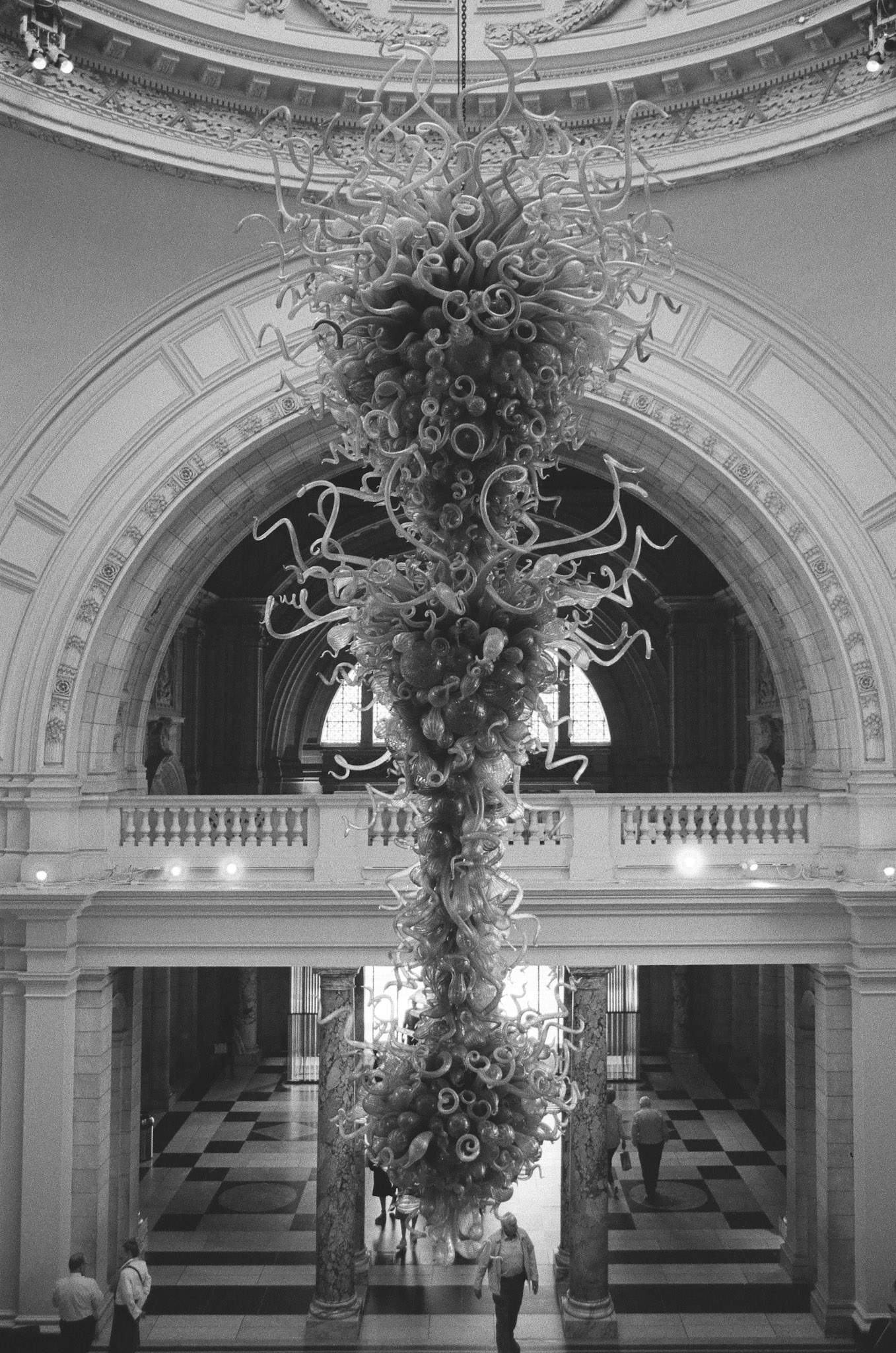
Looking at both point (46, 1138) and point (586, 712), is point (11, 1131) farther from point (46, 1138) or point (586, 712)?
point (586, 712)

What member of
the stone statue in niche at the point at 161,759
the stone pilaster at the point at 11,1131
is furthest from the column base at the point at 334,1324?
the stone statue in niche at the point at 161,759

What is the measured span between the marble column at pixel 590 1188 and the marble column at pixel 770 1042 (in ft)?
24.2

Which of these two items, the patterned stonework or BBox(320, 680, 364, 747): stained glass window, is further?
BBox(320, 680, 364, 747): stained glass window

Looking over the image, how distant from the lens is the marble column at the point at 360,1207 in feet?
39.2

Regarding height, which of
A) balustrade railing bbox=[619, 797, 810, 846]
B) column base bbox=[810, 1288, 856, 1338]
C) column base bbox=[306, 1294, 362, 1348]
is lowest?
column base bbox=[306, 1294, 362, 1348]

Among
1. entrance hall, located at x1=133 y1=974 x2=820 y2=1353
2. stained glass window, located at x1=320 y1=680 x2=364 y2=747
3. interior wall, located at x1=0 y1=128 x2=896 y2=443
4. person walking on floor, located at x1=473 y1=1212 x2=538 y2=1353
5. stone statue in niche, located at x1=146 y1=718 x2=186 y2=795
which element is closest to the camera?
person walking on floor, located at x1=473 y1=1212 x2=538 y2=1353

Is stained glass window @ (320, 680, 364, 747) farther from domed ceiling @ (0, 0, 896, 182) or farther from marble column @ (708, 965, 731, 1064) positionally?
domed ceiling @ (0, 0, 896, 182)

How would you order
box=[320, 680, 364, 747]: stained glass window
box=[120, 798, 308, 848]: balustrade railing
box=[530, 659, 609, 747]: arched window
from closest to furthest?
1. box=[120, 798, 308, 848]: balustrade railing
2. box=[530, 659, 609, 747]: arched window
3. box=[320, 680, 364, 747]: stained glass window

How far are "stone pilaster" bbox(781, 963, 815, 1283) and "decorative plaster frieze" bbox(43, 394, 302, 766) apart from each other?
770 centimetres

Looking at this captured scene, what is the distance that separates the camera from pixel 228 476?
12.5 m

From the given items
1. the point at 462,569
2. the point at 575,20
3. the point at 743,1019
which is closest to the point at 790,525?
the point at 575,20

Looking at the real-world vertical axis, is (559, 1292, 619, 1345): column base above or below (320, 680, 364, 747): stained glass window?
below

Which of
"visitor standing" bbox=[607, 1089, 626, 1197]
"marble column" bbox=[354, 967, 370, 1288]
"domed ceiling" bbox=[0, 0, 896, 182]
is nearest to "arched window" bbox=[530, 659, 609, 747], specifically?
"visitor standing" bbox=[607, 1089, 626, 1197]

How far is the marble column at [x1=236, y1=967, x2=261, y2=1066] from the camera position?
21031mm
